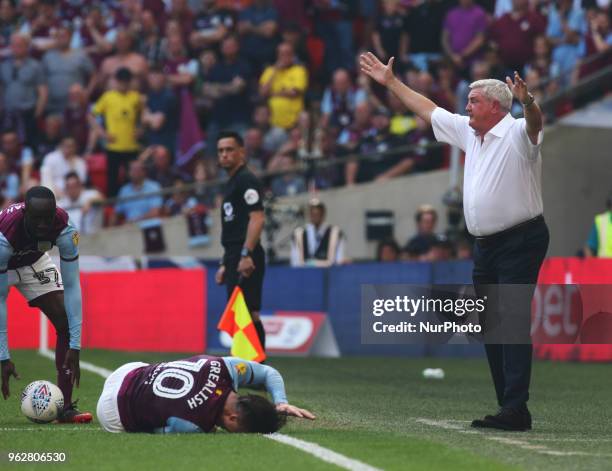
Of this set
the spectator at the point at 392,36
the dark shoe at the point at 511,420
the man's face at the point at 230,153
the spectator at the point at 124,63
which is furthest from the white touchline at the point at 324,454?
the spectator at the point at 124,63

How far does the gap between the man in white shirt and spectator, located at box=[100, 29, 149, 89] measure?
15769 mm

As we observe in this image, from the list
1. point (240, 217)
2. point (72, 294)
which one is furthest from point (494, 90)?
point (240, 217)

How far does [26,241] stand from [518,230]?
3.29 m

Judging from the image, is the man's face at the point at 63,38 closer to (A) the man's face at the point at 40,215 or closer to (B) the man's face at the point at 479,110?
(A) the man's face at the point at 40,215

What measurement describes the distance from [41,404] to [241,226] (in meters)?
4.13

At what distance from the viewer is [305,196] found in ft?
77.0

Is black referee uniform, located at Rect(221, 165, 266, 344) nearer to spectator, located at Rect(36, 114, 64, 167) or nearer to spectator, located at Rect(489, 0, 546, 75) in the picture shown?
spectator, located at Rect(489, 0, 546, 75)

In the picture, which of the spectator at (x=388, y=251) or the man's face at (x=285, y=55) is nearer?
the spectator at (x=388, y=251)

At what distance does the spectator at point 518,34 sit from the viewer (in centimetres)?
2202

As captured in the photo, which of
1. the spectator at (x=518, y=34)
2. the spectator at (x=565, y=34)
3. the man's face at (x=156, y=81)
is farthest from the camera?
the man's face at (x=156, y=81)

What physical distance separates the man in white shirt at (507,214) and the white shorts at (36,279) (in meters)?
3.02

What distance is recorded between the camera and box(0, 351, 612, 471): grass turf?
313 inches

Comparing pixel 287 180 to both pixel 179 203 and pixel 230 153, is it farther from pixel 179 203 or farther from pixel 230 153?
pixel 230 153

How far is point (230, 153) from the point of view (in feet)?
44.8
